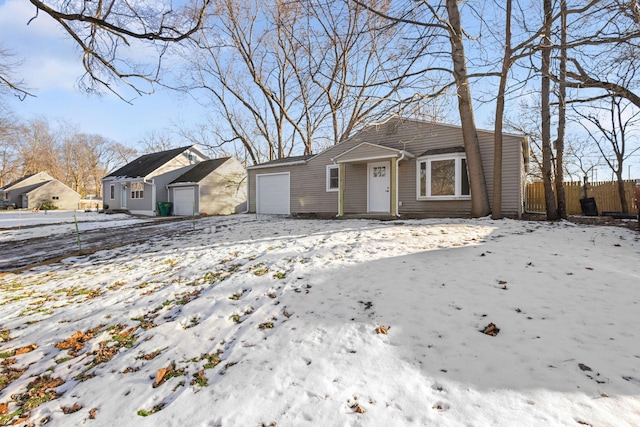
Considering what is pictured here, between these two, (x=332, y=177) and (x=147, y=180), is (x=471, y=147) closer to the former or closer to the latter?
(x=332, y=177)

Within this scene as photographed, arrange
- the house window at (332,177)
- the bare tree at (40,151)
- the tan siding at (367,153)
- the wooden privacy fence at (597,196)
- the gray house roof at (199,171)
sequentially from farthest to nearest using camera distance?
the bare tree at (40,151), the gray house roof at (199,171), the house window at (332,177), the wooden privacy fence at (597,196), the tan siding at (367,153)

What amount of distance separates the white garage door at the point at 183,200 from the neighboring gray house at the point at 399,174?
334 inches

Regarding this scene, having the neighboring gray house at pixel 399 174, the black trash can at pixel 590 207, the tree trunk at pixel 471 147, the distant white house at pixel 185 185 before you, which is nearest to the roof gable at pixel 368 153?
the neighboring gray house at pixel 399 174

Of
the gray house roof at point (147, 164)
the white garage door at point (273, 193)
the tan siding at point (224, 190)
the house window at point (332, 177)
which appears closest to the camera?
the house window at point (332, 177)

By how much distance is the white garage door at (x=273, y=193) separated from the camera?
15.2m

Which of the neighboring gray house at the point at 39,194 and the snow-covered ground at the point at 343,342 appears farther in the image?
the neighboring gray house at the point at 39,194

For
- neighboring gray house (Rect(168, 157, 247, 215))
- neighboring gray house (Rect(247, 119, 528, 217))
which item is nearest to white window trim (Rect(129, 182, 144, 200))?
neighboring gray house (Rect(168, 157, 247, 215))

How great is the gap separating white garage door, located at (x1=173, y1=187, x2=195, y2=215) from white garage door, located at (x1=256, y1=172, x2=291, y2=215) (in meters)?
6.47

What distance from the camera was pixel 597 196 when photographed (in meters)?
13.7

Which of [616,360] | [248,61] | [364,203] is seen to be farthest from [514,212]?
[248,61]

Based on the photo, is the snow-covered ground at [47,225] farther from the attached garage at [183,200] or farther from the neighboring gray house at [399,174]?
the neighboring gray house at [399,174]

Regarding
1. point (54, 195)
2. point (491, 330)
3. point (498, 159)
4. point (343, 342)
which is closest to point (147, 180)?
point (498, 159)

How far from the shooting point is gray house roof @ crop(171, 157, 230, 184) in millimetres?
20486

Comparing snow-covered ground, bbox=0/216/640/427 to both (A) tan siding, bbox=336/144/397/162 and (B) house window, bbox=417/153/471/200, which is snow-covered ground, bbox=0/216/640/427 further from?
(A) tan siding, bbox=336/144/397/162
